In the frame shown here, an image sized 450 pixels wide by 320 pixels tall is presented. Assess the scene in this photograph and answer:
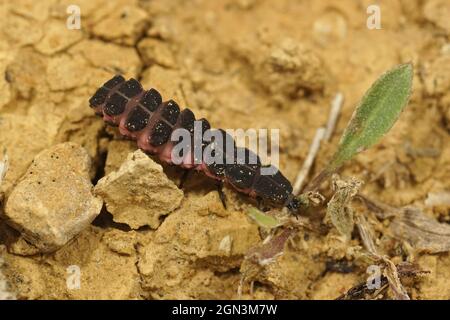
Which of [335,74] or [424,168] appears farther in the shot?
[335,74]

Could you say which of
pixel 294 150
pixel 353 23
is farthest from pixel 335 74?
pixel 294 150

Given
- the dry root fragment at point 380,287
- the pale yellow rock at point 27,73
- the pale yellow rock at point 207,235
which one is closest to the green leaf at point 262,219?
the pale yellow rock at point 207,235

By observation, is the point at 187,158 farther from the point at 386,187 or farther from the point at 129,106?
the point at 386,187

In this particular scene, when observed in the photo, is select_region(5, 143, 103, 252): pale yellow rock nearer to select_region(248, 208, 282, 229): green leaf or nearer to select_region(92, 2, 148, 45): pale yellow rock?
select_region(248, 208, 282, 229): green leaf

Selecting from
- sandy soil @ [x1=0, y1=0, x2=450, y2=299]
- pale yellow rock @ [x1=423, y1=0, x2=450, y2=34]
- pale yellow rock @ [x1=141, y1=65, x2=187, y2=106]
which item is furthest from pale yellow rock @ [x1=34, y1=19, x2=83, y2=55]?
pale yellow rock @ [x1=423, y1=0, x2=450, y2=34]

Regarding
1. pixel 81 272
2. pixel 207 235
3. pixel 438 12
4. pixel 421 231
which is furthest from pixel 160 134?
pixel 438 12

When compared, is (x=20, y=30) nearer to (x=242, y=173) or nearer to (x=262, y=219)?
(x=242, y=173)
